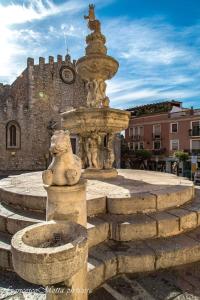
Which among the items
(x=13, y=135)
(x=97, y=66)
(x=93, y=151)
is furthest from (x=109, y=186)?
(x=13, y=135)

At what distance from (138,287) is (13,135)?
2371 cm

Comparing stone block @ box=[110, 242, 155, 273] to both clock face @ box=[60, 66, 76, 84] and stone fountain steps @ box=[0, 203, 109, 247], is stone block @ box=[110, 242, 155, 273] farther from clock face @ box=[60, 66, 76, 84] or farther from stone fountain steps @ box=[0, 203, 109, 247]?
clock face @ box=[60, 66, 76, 84]

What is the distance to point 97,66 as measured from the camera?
6461 millimetres

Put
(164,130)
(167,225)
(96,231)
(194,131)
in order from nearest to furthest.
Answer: (96,231)
(167,225)
(194,131)
(164,130)

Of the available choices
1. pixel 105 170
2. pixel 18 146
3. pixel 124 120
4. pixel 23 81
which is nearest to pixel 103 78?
pixel 124 120

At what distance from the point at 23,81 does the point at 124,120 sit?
905 inches

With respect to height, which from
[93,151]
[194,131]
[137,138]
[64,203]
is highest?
[194,131]

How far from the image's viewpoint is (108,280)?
2600 mm

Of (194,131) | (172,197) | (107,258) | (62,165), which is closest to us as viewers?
(62,165)

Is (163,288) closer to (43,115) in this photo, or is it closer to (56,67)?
(43,115)

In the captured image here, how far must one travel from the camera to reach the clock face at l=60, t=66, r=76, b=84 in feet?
88.7

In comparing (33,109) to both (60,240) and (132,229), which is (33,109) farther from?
(60,240)

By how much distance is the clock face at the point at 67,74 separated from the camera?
88.7ft

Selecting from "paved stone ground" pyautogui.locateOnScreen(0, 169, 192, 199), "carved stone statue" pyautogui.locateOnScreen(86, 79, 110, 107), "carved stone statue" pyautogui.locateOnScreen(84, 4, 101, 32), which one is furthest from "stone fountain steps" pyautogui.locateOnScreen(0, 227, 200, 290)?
"carved stone statue" pyautogui.locateOnScreen(84, 4, 101, 32)
